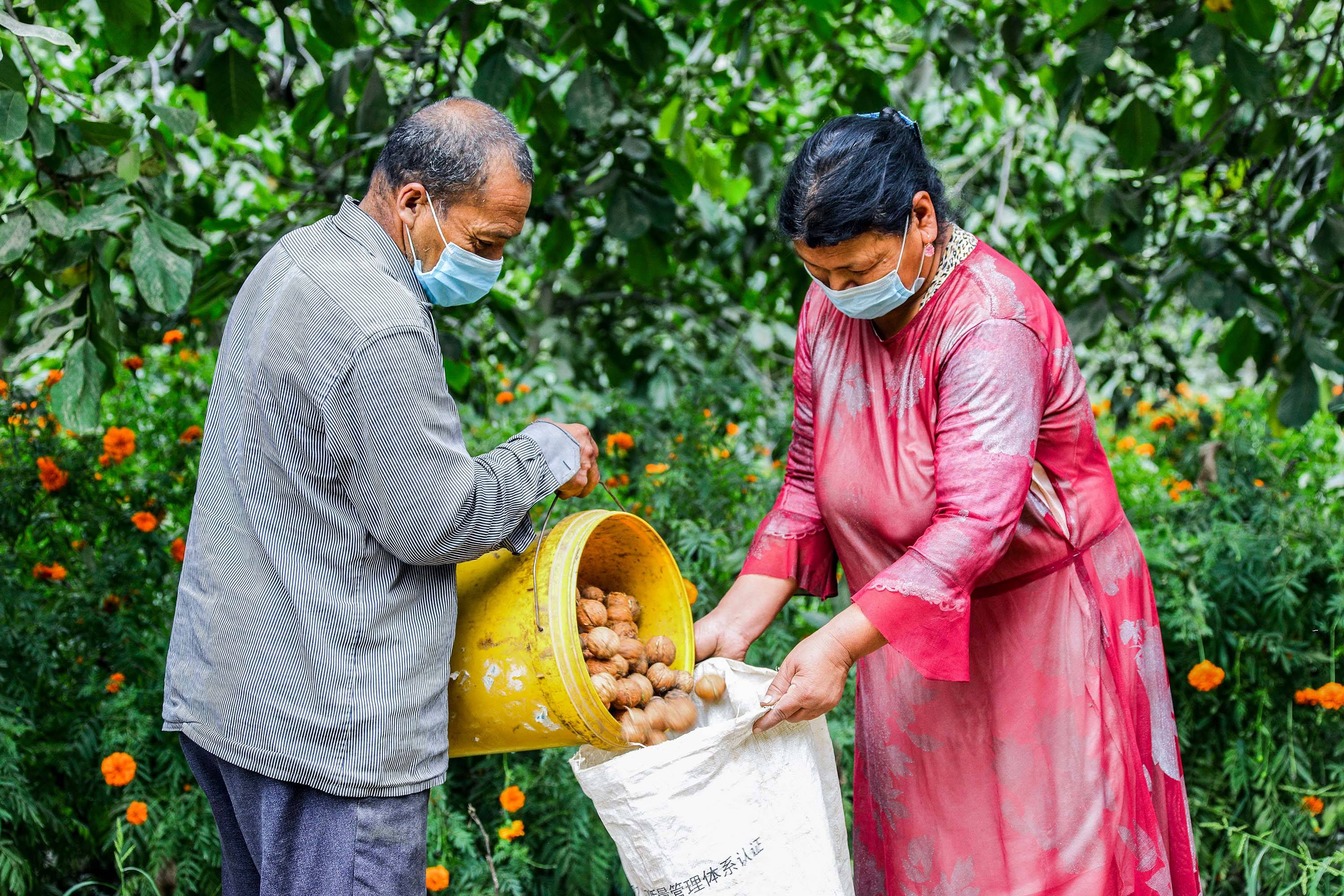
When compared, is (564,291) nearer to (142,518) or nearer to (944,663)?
(142,518)

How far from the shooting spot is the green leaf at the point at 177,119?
2.31 meters

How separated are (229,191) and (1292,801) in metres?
3.75

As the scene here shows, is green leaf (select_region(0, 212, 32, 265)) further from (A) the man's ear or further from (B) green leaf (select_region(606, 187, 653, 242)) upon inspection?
(B) green leaf (select_region(606, 187, 653, 242))

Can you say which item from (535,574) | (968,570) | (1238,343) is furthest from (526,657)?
(1238,343)

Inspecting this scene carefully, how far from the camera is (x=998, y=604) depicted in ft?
5.77

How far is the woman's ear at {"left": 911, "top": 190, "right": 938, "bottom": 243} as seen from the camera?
5.52 feet

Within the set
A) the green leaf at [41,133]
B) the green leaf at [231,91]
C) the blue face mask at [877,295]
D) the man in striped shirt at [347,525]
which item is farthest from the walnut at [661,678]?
the green leaf at [231,91]

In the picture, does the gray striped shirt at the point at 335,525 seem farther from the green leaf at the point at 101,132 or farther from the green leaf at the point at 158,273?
the green leaf at the point at 101,132

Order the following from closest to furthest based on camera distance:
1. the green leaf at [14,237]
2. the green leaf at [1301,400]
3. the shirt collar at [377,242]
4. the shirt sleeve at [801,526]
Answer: the shirt collar at [377,242] → the shirt sleeve at [801,526] → the green leaf at [14,237] → the green leaf at [1301,400]

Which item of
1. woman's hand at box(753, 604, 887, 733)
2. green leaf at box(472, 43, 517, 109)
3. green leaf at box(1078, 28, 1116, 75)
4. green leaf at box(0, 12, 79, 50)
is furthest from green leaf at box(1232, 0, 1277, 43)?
green leaf at box(0, 12, 79, 50)

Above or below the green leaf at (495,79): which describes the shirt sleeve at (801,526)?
below

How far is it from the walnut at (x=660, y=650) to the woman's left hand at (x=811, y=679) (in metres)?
0.26

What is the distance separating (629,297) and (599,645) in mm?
2592

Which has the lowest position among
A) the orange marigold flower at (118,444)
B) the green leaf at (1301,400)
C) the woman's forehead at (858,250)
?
the orange marigold flower at (118,444)
